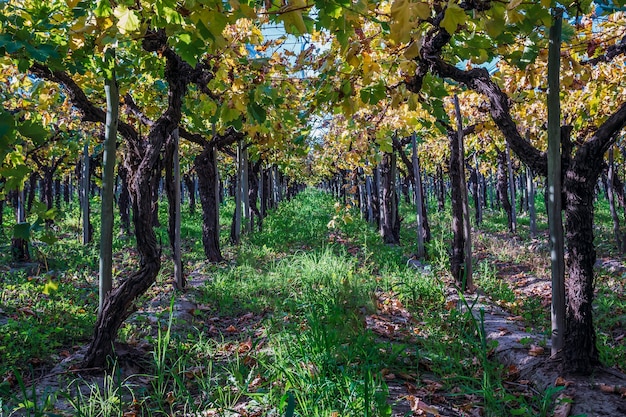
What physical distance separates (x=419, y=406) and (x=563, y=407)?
0.93m

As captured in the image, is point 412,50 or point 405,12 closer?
point 405,12

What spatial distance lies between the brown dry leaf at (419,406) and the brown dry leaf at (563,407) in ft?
2.58

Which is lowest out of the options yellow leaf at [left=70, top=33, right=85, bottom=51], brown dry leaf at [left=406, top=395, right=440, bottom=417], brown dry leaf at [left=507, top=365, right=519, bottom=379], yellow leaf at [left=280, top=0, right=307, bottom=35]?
brown dry leaf at [left=507, top=365, right=519, bottom=379]

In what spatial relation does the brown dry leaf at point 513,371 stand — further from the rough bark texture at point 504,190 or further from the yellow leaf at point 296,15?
the rough bark texture at point 504,190

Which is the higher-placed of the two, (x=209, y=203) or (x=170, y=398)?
(x=209, y=203)

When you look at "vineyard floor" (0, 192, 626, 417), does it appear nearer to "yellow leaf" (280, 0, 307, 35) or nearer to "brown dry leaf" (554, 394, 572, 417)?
"brown dry leaf" (554, 394, 572, 417)

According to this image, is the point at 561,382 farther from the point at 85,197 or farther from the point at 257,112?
the point at 85,197

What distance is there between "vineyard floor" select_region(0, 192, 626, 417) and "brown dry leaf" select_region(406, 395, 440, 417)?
0.01 metres

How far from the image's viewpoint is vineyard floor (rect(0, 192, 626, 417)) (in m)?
2.82

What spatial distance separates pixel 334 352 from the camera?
11.3 ft

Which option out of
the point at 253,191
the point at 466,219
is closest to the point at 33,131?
the point at 466,219

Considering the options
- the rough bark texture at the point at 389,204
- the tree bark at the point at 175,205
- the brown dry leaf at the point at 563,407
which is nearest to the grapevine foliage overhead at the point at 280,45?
the tree bark at the point at 175,205

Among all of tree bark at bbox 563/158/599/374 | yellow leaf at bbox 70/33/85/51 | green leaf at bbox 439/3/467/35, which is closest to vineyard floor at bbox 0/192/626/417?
tree bark at bbox 563/158/599/374

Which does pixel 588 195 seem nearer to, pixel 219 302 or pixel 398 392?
pixel 398 392
